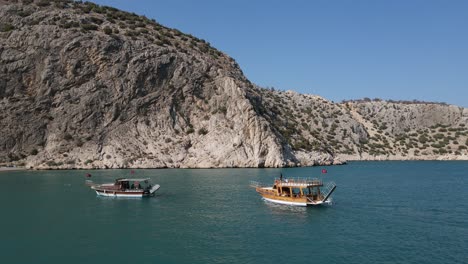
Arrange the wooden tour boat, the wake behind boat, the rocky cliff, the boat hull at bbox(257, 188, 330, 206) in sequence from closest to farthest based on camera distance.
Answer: the boat hull at bbox(257, 188, 330, 206) → the wooden tour boat → the wake behind boat → the rocky cliff

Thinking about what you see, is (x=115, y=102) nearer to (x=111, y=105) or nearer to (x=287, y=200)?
(x=111, y=105)

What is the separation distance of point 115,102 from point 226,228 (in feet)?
215

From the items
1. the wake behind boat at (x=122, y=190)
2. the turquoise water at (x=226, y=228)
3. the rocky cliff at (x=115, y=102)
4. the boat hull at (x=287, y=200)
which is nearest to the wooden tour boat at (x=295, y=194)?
the boat hull at (x=287, y=200)

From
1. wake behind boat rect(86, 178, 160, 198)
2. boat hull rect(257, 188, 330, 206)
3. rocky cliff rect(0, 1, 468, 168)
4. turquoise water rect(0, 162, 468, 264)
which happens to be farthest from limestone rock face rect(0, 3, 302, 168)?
boat hull rect(257, 188, 330, 206)

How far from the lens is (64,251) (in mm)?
24953

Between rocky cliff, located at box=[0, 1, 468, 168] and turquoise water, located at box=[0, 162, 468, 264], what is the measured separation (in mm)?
34650

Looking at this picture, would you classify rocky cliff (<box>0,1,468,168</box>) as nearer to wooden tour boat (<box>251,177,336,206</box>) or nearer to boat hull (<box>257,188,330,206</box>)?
boat hull (<box>257,188,330,206</box>)

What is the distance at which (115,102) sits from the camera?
90062 mm

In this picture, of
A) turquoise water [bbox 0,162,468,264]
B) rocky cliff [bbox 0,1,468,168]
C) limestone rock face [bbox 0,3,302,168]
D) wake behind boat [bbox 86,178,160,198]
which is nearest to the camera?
turquoise water [bbox 0,162,468,264]

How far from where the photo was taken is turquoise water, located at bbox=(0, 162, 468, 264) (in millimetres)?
24672

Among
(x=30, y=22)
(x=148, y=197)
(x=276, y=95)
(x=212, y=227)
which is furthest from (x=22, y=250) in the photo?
(x=276, y=95)

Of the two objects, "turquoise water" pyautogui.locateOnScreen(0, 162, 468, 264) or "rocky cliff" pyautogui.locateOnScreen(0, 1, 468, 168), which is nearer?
"turquoise water" pyautogui.locateOnScreen(0, 162, 468, 264)

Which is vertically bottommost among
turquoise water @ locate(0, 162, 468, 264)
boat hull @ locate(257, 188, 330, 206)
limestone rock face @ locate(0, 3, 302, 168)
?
turquoise water @ locate(0, 162, 468, 264)

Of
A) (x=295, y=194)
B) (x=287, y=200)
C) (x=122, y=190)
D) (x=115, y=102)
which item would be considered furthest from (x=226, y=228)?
(x=115, y=102)
